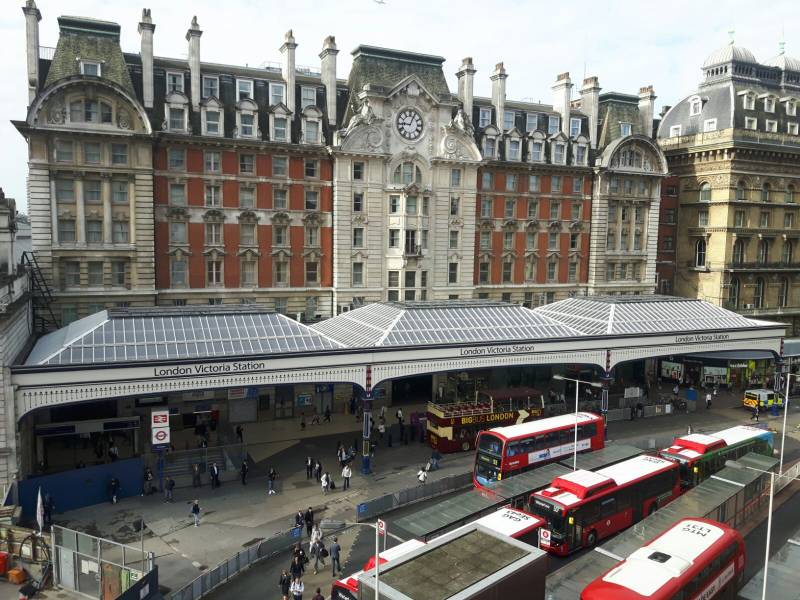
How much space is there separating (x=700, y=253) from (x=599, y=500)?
186 ft

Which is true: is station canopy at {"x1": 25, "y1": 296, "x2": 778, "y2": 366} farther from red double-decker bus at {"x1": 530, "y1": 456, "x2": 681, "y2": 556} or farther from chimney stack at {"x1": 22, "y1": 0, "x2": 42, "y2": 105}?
chimney stack at {"x1": 22, "y1": 0, "x2": 42, "y2": 105}

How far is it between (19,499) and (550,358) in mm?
34520

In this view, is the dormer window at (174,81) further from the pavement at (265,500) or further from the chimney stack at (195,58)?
the pavement at (265,500)

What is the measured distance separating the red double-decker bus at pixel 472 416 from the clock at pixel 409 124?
1061 inches

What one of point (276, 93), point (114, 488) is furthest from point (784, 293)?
point (114, 488)

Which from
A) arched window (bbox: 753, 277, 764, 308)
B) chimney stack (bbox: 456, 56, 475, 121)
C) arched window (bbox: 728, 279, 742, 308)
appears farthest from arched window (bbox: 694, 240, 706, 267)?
chimney stack (bbox: 456, 56, 475, 121)

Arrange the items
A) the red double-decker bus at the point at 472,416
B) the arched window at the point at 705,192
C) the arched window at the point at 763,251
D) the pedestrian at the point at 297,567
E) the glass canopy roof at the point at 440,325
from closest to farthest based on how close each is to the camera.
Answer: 1. the pedestrian at the point at 297,567
2. the glass canopy roof at the point at 440,325
3. the red double-decker bus at the point at 472,416
4. the arched window at the point at 705,192
5. the arched window at the point at 763,251

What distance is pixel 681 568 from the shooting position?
72.5 ft

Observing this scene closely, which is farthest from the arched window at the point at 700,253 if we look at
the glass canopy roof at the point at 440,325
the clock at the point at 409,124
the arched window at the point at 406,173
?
the clock at the point at 409,124

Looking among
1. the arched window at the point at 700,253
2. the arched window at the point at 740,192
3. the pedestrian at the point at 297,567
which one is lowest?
the pedestrian at the point at 297,567

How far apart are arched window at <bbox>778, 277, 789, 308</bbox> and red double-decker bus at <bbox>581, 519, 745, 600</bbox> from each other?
64.2m

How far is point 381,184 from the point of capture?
200 ft

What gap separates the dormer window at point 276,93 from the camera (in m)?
58.8

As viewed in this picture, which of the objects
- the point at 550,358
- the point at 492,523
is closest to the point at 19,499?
the point at 492,523
